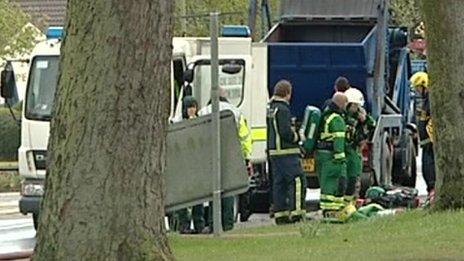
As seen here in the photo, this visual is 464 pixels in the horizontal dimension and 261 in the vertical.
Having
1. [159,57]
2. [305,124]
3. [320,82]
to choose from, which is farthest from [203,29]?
[159,57]

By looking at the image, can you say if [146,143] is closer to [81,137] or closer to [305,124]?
[81,137]

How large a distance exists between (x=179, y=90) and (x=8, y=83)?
2.20 meters

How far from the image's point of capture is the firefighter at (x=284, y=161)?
17.1 meters

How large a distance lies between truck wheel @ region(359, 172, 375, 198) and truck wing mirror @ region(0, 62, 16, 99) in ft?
16.6

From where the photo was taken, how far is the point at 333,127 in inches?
683

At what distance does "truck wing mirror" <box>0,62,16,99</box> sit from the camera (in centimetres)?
1833

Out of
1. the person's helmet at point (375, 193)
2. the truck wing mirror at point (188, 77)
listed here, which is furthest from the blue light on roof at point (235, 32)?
the person's helmet at point (375, 193)

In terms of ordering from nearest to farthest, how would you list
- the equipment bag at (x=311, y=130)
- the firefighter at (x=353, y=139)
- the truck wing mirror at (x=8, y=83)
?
the equipment bag at (x=311, y=130)
the firefighter at (x=353, y=139)
the truck wing mirror at (x=8, y=83)

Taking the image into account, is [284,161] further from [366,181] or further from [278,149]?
[366,181]

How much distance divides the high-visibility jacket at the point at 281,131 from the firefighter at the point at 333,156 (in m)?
0.42

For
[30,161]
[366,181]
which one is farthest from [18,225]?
[366,181]

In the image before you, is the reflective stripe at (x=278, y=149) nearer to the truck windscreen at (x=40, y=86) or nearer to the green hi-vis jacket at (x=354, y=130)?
the green hi-vis jacket at (x=354, y=130)

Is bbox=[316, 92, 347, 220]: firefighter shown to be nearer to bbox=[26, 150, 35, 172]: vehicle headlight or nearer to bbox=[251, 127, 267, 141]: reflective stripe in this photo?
bbox=[251, 127, 267, 141]: reflective stripe

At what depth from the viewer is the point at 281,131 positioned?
17.0m
